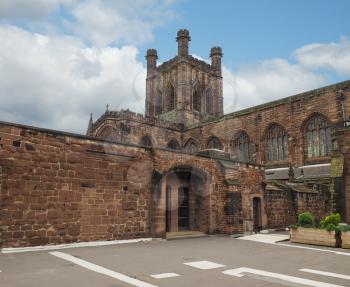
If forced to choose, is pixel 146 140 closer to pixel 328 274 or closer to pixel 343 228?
pixel 343 228

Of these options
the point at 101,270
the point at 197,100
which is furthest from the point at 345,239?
the point at 197,100

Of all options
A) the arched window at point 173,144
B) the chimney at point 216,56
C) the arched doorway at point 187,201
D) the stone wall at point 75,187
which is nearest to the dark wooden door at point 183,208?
the arched doorway at point 187,201

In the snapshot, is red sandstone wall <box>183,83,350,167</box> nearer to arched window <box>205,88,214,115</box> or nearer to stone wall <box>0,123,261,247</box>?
stone wall <box>0,123,261,247</box>

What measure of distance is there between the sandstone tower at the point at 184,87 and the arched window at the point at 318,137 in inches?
747

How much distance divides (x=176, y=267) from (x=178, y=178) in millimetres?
8141

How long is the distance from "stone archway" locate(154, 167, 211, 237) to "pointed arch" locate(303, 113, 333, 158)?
1247cm

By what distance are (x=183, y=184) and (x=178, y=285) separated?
1003 cm

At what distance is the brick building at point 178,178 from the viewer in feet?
34.8

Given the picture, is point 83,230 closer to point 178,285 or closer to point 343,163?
point 178,285

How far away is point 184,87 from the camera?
143 ft

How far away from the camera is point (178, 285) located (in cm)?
601

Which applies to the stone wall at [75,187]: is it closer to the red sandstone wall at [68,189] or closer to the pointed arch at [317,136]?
the red sandstone wall at [68,189]

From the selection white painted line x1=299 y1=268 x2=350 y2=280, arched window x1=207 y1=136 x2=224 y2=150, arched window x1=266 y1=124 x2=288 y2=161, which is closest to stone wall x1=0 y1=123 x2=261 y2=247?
white painted line x1=299 y1=268 x2=350 y2=280

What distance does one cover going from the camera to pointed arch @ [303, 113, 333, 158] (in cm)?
2385
